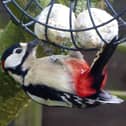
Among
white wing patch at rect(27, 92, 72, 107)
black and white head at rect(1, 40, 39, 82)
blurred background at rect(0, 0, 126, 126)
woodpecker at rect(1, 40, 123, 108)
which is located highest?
black and white head at rect(1, 40, 39, 82)

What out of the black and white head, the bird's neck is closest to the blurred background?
the black and white head

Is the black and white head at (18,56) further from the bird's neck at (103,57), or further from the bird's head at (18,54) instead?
the bird's neck at (103,57)

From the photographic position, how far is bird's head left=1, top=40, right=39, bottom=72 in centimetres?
172

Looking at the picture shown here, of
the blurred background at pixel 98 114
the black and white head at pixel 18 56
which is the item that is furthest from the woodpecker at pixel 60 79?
the blurred background at pixel 98 114

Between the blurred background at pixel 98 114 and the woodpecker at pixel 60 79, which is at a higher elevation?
the woodpecker at pixel 60 79

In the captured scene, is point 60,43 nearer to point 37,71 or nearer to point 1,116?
point 37,71

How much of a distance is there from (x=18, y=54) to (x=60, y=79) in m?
0.14

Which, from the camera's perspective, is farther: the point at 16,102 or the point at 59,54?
the point at 16,102

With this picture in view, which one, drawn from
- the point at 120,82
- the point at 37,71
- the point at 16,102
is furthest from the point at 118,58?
the point at 37,71

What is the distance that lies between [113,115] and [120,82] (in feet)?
0.60

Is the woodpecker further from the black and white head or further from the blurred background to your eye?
the blurred background

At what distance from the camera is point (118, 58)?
2.80 metres

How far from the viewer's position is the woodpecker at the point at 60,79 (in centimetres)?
167

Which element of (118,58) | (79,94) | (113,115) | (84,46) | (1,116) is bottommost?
(113,115)
